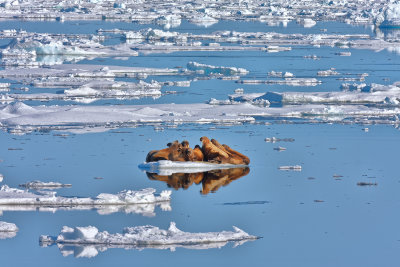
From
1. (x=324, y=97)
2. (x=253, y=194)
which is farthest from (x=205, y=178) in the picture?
(x=324, y=97)

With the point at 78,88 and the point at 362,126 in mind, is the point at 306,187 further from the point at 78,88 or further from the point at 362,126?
the point at 78,88

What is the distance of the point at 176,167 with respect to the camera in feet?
38.4

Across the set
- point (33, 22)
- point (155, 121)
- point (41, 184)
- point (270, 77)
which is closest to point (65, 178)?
point (41, 184)

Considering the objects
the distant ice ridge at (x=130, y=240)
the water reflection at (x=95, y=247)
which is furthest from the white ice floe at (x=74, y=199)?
the water reflection at (x=95, y=247)

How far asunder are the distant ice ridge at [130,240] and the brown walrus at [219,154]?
11.4 feet

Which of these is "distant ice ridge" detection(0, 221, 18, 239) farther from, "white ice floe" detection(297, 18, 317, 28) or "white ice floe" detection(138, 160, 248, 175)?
"white ice floe" detection(297, 18, 317, 28)

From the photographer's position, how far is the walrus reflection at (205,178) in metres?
10.9

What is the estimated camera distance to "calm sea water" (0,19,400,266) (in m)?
8.01

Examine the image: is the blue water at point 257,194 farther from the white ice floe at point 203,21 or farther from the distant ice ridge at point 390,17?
the white ice floe at point 203,21

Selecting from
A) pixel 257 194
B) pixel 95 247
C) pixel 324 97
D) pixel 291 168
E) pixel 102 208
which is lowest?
pixel 324 97

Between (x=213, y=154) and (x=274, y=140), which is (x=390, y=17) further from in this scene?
(x=213, y=154)

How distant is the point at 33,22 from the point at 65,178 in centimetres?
3453

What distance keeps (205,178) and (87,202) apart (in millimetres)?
1960

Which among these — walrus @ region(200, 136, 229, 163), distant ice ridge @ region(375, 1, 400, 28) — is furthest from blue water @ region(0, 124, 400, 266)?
distant ice ridge @ region(375, 1, 400, 28)
